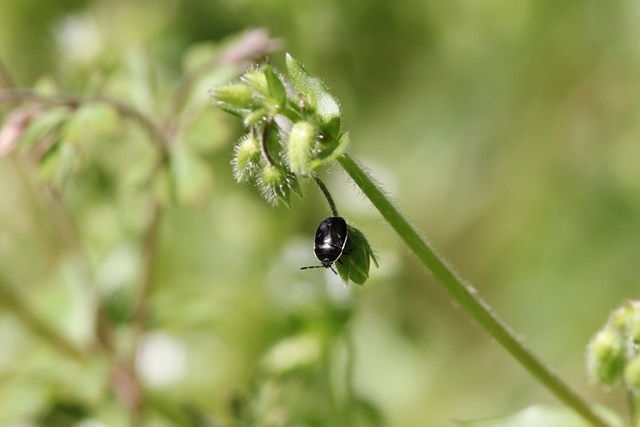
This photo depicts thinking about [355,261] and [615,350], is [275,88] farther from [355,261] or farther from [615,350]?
[615,350]

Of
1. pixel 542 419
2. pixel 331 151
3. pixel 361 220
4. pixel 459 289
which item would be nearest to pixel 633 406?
pixel 542 419

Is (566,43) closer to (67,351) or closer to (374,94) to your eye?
(374,94)

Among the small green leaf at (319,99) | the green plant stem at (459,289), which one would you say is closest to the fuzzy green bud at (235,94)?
the small green leaf at (319,99)

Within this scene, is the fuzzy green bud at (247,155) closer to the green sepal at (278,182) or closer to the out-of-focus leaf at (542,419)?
the green sepal at (278,182)

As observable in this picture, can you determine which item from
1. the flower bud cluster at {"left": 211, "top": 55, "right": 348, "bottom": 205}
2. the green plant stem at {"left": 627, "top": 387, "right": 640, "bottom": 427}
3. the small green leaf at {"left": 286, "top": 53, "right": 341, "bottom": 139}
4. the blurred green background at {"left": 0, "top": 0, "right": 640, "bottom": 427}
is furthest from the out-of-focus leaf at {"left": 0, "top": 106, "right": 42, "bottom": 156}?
the green plant stem at {"left": 627, "top": 387, "right": 640, "bottom": 427}

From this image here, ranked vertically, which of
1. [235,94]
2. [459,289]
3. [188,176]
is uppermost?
[188,176]
